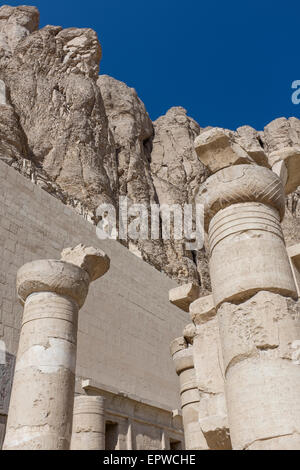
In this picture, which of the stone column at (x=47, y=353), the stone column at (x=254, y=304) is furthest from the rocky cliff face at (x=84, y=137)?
the stone column at (x=254, y=304)

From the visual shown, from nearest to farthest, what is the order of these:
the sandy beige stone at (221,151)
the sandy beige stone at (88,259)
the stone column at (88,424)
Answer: the sandy beige stone at (221,151) → the sandy beige stone at (88,259) → the stone column at (88,424)

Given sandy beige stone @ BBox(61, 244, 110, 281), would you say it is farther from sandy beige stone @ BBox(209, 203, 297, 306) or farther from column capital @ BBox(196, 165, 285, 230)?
sandy beige stone @ BBox(209, 203, 297, 306)

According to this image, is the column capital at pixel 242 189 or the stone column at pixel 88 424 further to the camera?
the stone column at pixel 88 424

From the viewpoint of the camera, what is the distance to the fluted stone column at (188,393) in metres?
8.47

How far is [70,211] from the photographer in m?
13.0

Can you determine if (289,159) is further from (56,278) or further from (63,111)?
(63,111)

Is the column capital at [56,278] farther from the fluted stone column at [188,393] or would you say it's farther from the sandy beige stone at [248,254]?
the fluted stone column at [188,393]

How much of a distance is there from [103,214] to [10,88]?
966 cm

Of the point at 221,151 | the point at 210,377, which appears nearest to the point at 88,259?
the point at 210,377

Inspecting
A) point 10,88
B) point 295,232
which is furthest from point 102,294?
point 295,232

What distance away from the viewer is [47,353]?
5.83m

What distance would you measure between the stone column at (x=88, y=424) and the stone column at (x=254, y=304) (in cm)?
587

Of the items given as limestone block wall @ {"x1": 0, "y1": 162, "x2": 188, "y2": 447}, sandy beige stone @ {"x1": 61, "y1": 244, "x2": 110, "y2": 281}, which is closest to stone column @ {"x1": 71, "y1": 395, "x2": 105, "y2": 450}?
limestone block wall @ {"x1": 0, "y1": 162, "x2": 188, "y2": 447}
